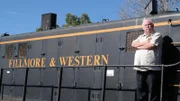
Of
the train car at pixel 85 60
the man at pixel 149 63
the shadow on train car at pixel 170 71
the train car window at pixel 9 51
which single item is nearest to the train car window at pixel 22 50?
the train car at pixel 85 60

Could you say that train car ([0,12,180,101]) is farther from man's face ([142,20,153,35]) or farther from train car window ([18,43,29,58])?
man's face ([142,20,153,35])

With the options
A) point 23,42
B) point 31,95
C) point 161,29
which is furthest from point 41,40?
point 161,29


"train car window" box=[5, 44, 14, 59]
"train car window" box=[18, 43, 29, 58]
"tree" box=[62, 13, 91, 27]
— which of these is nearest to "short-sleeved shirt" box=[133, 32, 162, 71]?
"train car window" box=[18, 43, 29, 58]

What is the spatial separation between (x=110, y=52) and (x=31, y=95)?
2952 millimetres

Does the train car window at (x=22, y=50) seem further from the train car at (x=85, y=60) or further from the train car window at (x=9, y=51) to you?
the train car window at (x=9, y=51)

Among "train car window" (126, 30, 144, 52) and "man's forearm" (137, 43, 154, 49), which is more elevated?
"train car window" (126, 30, 144, 52)

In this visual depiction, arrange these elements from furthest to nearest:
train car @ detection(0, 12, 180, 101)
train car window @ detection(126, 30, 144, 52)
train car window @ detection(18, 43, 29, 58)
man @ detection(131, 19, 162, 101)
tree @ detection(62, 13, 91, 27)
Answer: tree @ detection(62, 13, 91, 27) → train car window @ detection(18, 43, 29, 58) → train car window @ detection(126, 30, 144, 52) → train car @ detection(0, 12, 180, 101) → man @ detection(131, 19, 162, 101)

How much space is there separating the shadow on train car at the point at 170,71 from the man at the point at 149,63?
0.28 metres

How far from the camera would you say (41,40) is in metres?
9.32

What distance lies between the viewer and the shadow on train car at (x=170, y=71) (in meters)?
6.07

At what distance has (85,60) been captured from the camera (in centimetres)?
793

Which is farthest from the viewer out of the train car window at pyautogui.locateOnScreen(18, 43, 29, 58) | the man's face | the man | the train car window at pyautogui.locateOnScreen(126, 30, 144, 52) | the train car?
the train car window at pyautogui.locateOnScreen(18, 43, 29, 58)

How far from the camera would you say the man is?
19.2 feet

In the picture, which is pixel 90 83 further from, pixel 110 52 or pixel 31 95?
pixel 31 95
